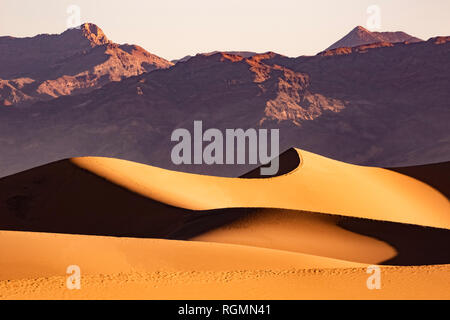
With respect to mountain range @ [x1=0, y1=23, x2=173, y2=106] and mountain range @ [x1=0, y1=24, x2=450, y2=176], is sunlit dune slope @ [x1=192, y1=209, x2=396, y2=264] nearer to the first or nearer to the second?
mountain range @ [x1=0, y1=24, x2=450, y2=176]

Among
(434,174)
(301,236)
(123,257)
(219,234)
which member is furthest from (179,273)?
(434,174)

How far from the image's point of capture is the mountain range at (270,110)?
102938 millimetres

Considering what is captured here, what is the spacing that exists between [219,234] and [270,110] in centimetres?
8958

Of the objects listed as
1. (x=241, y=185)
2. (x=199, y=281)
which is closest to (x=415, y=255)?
(x=199, y=281)

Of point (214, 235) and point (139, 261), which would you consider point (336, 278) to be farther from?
point (214, 235)

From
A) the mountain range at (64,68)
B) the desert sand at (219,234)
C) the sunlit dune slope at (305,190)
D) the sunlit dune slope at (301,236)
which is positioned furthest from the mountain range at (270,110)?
the sunlit dune slope at (301,236)

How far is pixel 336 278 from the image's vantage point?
9578 millimetres

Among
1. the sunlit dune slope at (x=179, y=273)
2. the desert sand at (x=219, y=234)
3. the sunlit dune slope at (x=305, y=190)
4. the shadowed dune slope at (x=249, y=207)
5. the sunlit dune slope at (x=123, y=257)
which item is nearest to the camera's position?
the sunlit dune slope at (x=179, y=273)

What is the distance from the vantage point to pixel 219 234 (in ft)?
58.1

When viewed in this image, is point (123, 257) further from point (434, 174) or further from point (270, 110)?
point (270, 110)

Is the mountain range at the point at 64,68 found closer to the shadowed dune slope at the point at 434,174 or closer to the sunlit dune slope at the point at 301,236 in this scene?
the shadowed dune slope at the point at 434,174

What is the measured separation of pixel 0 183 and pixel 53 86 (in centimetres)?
12717

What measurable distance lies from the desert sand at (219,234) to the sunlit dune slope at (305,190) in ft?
0.28

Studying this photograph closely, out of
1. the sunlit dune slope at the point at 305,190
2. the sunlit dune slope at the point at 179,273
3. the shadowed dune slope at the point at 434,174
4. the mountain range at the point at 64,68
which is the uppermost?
the mountain range at the point at 64,68
